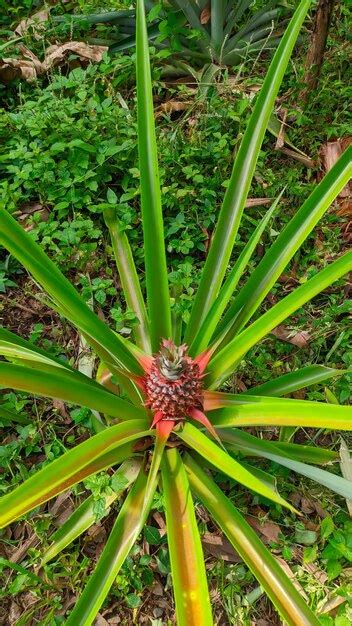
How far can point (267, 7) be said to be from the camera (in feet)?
7.89

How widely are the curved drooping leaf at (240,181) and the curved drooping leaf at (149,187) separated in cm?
12

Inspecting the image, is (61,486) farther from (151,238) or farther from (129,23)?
(129,23)

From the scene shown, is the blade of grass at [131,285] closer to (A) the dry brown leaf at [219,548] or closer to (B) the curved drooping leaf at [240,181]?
(B) the curved drooping leaf at [240,181]

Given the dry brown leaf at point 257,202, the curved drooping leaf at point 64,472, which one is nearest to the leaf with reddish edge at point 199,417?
the curved drooping leaf at point 64,472

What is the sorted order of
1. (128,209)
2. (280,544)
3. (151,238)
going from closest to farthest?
(151,238), (280,544), (128,209)

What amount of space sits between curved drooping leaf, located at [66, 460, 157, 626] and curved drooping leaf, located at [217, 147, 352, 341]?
0.42 meters

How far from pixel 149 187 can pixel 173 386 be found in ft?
1.44

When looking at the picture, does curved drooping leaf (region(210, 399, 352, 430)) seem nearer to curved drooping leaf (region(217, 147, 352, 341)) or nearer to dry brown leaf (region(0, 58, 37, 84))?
curved drooping leaf (region(217, 147, 352, 341))

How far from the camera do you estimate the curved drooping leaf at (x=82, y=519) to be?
1.34 m

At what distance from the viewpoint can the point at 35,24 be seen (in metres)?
2.37

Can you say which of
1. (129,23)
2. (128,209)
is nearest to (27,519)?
(128,209)

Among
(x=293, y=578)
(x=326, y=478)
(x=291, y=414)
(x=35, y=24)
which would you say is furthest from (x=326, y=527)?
(x=35, y=24)

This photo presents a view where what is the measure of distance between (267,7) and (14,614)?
240 cm

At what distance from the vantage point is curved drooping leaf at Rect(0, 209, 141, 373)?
108 centimetres
